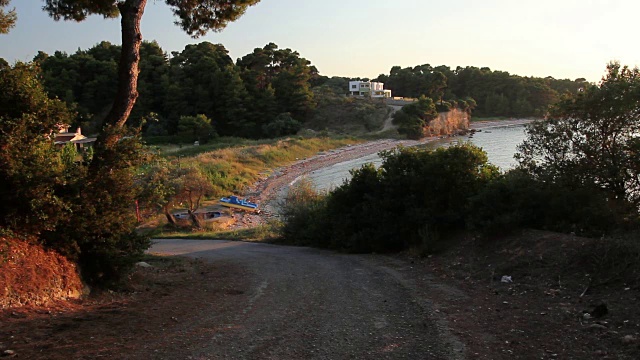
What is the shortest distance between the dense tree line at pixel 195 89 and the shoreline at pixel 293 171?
53.8ft

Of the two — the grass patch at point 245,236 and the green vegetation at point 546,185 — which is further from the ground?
the green vegetation at point 546,185

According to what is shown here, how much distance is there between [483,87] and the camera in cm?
13175

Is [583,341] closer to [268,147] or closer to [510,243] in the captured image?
[510,243]

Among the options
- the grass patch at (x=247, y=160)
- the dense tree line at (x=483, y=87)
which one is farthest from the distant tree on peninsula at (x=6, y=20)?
the dense tree line at (x=483, y=87)

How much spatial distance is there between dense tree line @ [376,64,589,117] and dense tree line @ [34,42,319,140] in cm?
3820

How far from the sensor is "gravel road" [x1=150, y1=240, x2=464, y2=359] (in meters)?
5.25

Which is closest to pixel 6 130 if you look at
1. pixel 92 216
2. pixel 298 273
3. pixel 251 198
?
pixel 92 216

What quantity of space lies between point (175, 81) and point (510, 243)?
93641 millimetres

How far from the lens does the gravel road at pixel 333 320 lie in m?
5.25

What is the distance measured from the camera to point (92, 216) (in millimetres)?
7691

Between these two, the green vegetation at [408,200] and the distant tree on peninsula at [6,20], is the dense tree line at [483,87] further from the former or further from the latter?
the distant tree on peninsula at [6,20]

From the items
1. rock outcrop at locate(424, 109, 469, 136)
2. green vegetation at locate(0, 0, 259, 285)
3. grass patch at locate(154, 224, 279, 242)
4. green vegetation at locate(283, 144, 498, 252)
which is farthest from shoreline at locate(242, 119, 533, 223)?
green vegetation at locate(0, 0, 259, 285)

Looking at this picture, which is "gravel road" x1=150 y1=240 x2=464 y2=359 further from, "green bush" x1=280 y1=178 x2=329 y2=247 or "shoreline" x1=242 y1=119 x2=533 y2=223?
"shoreline" x1=242 y1=119 x2=533 y2=223

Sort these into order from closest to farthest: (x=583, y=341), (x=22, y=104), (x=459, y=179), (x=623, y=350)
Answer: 1. (x=623, y=350)
2. (x=583, y=341)
3. (x=22, y=104)
4. (x=459, y=179)
